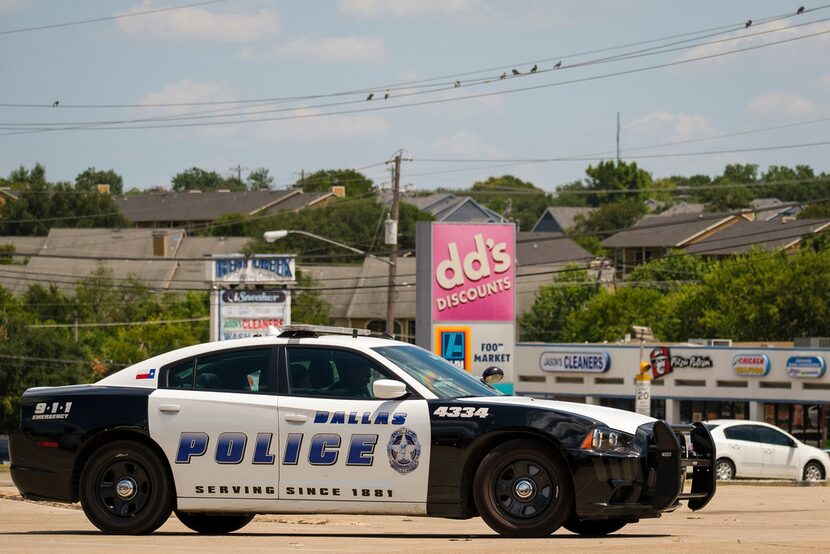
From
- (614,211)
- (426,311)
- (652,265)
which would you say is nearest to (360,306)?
(652,265)

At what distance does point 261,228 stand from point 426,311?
307ft

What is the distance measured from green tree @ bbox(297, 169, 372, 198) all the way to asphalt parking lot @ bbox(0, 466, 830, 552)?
151952 millimetres

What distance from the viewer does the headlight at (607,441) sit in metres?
9.66

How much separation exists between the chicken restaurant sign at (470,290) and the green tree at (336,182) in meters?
132

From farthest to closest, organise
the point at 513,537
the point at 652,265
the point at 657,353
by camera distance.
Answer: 1. the point at 652,265
2. the point at 657,353
3. the point at 513,537

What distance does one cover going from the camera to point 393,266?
43844mm

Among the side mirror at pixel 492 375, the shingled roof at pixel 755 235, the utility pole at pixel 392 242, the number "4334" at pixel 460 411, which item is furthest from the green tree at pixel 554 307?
the number "4334" at pixel 460 411

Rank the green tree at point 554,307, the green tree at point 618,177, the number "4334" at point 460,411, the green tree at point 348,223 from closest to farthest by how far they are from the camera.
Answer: the number "4334" at point 460,411
the green tree at point 554,307
the green tree at point 348,223
the green tree at point 618,177

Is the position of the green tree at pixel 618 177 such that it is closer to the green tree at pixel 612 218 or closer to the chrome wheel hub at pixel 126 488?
the green tree at pixel 612 218

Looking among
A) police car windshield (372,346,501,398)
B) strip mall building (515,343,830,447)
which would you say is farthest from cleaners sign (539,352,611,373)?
police car windshield (372,346,501,398)

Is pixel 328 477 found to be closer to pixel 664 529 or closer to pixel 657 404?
pixel 664 529

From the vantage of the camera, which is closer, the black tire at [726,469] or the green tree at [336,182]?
the black tire at [726,469]

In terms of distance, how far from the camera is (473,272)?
107ft

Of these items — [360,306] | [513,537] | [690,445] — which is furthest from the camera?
[360,306]
